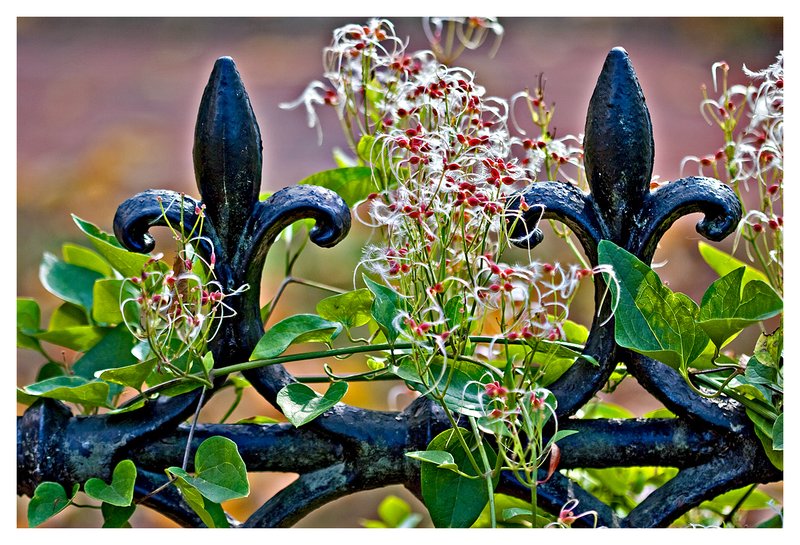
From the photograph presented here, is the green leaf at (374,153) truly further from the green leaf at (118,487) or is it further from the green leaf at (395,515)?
the green leaf at (395,515)

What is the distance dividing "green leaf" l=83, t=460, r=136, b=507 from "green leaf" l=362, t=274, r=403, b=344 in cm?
18

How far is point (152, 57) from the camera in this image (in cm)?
230

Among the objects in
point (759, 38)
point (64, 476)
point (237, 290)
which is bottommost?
point (64, 476)

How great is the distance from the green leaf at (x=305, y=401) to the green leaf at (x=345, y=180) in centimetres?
18

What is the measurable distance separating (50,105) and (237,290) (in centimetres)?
203

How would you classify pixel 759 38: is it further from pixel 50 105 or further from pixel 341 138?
pixel 50 105

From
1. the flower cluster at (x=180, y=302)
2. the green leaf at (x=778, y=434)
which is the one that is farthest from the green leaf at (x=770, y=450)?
the flower cluster at (x=180, y=302)

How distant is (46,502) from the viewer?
1.81ft

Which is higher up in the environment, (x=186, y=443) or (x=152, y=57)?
(x=152, y=57)

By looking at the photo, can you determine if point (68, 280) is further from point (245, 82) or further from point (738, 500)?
point (245, 82)

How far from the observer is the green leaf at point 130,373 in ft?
1.74

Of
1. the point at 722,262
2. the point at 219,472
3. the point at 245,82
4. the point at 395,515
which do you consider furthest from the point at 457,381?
the point at 245,82

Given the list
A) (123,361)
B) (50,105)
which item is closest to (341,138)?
(50,105)

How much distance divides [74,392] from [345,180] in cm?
25
